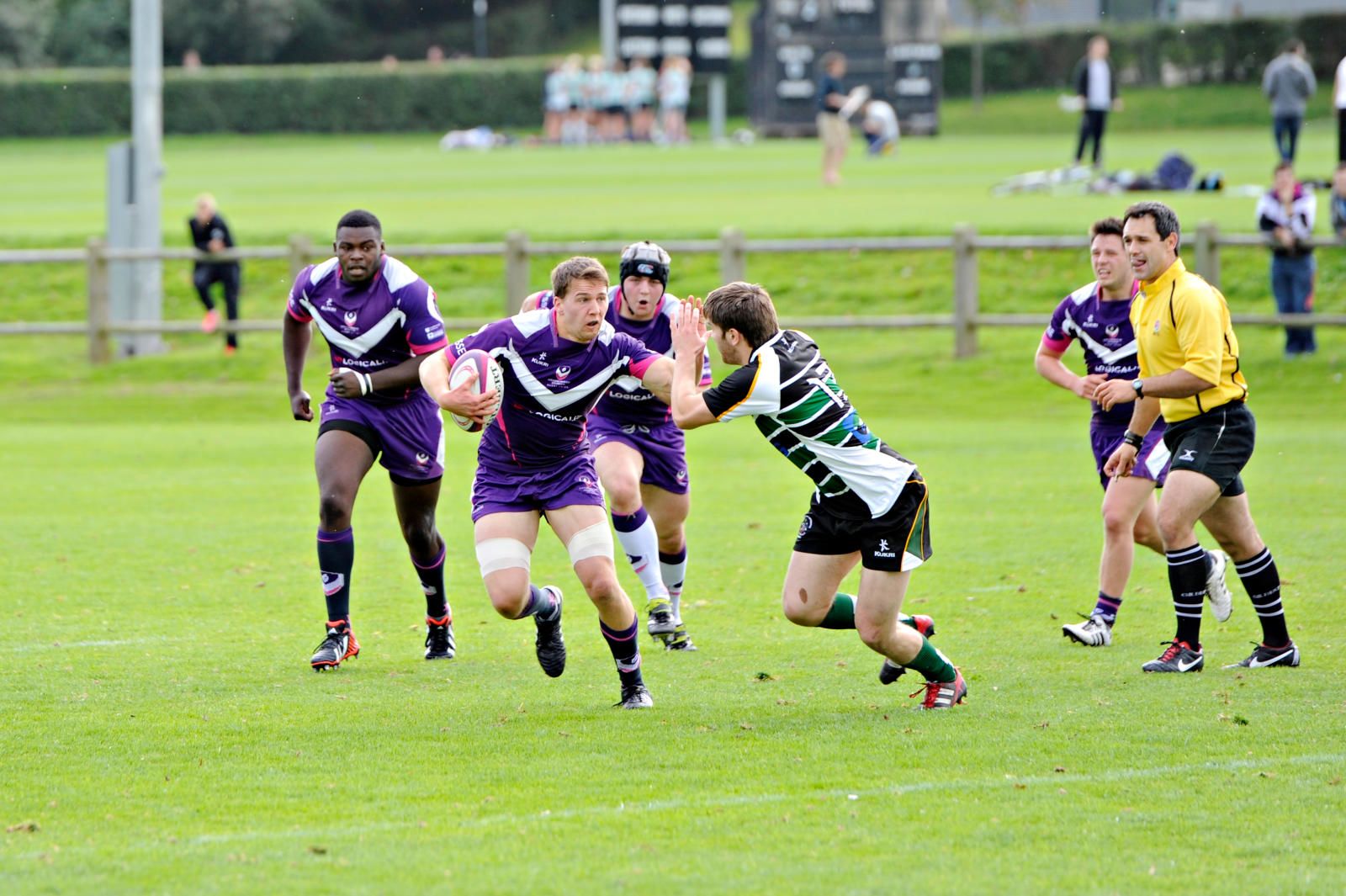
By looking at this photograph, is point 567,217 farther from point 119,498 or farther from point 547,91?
point 547,91

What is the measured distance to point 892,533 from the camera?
7051 mm

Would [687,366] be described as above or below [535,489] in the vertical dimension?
above

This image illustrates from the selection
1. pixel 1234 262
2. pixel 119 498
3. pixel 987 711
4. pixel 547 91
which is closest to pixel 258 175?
pixel 547 91

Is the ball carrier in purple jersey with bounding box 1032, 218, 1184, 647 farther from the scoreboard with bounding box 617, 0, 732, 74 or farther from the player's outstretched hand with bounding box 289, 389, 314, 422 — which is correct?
the scoreboard with bounding box 617, 0, 732, 74

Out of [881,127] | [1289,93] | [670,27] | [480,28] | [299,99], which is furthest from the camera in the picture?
[480,28]

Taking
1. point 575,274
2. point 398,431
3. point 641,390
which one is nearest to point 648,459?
point 641,390

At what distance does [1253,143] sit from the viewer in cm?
4122

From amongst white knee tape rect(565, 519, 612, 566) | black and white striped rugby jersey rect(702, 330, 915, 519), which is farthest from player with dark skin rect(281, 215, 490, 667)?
black and white striped rugby jersey rect(702, 330, 915, 519)

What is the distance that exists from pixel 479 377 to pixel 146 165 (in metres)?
17.5

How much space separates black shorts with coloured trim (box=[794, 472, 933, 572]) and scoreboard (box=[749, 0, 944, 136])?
3345 cm

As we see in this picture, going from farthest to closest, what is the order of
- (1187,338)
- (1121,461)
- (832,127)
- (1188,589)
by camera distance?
(832,127) < (1121,461) < (1188,589) < (1187,338)

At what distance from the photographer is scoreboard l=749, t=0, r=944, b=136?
39.6m

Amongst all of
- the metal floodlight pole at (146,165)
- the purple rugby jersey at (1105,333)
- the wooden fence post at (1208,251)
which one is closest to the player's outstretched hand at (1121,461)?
the purple rugby jersey at (1105,333)

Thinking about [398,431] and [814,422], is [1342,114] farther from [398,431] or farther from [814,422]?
[814,422]
